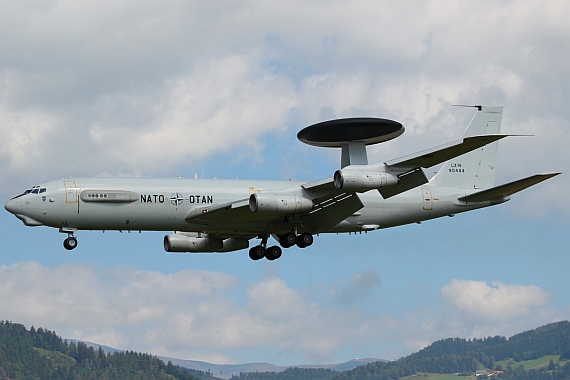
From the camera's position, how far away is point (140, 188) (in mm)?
58094

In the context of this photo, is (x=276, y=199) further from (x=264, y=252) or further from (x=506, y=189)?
(x=506, y=189)

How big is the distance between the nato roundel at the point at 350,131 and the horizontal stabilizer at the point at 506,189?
8.34 m

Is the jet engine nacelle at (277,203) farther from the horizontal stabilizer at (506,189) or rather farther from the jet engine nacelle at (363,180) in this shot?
the horizontal stabilizer at (506,189)

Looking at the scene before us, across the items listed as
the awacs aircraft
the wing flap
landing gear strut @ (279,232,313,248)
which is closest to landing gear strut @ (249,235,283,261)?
the awacs aircraft

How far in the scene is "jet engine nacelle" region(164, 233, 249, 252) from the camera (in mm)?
68375

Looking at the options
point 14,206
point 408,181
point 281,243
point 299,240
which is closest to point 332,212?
point 299,240

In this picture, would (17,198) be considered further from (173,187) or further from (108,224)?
(173,187)

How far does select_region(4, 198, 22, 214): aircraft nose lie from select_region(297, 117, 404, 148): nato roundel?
18.7m

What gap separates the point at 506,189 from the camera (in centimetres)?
6088

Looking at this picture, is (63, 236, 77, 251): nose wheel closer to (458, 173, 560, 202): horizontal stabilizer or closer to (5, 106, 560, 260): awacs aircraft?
(5, 106, 560, 260): awacs aircraft

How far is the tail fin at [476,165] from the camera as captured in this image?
6656 centimetres

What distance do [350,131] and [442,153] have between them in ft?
24.7

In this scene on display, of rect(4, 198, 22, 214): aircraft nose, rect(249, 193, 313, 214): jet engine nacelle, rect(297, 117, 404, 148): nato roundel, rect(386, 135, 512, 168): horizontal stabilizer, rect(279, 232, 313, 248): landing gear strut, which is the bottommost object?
rect(279, 232, 313, 248): landing gear strut

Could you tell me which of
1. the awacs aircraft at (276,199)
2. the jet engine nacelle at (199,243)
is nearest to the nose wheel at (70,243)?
the awacs aircraft at (276,199)
